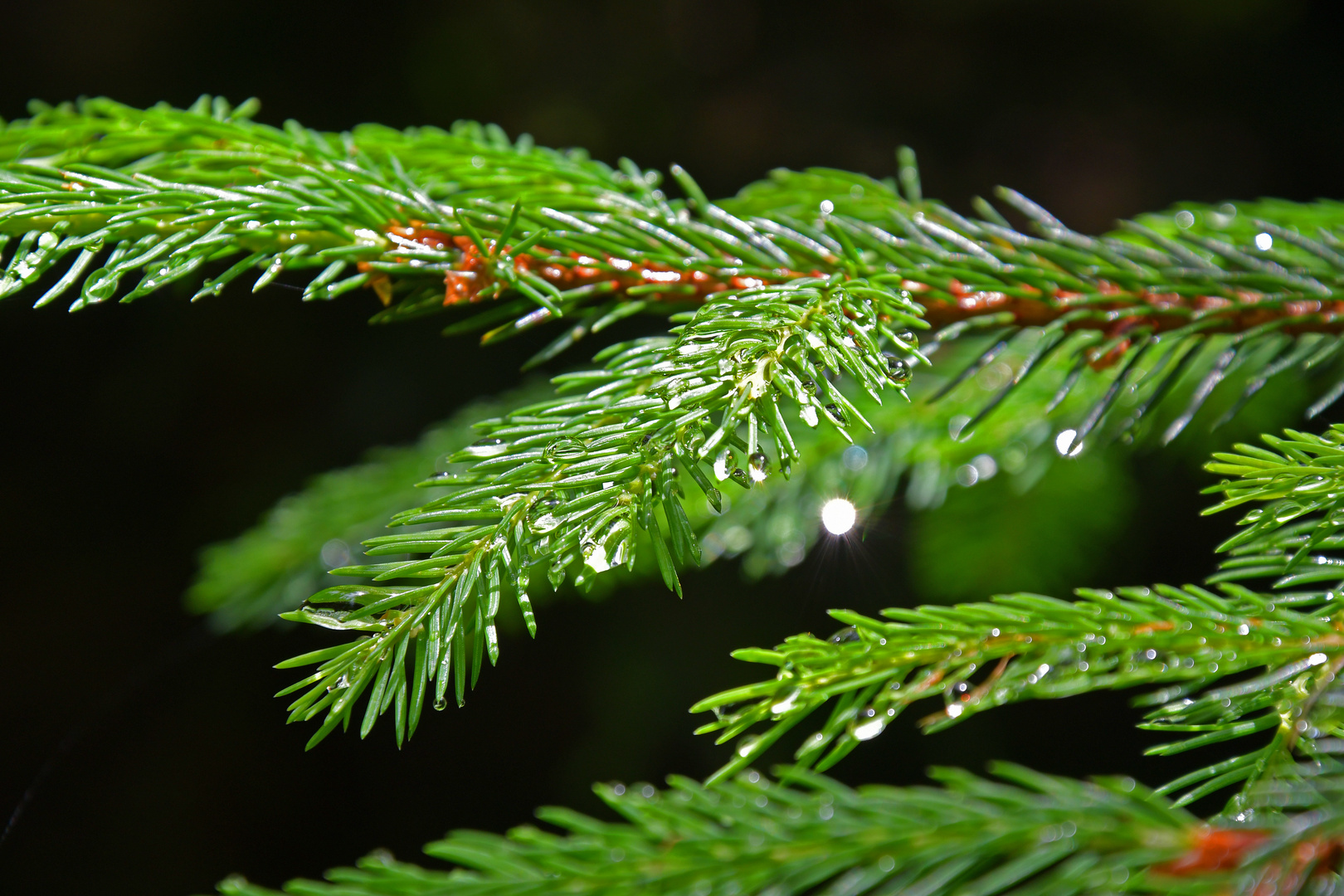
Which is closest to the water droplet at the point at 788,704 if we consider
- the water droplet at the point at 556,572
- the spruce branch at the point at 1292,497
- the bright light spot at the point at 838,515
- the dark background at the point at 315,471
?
the water droplet at the point at 556,572

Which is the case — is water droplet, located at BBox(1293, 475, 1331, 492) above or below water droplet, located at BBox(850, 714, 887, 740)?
above

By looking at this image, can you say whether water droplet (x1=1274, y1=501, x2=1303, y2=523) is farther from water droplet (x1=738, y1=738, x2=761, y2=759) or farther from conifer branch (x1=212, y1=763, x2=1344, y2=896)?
water droplet (x1=738, y1=738, x2=761, y2=759)

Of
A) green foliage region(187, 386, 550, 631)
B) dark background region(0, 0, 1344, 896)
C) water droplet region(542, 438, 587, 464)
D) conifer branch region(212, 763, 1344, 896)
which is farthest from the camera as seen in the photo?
dark background region(0, 0, 1344, 896)

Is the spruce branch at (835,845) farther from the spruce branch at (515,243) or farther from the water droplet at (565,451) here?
the spruce branch at (515,243)

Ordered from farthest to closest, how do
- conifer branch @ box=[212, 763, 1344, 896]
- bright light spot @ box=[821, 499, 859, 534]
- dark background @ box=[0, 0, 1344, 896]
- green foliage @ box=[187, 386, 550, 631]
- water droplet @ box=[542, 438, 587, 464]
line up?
dark background @ box=[0, 0, 1344, 896] → green foliage @ box=[187, 386, 550, 631] → bright light spot @ box=[821, 499, 859, 534] → water droplet @ box=[542, 438, 587, 464] → conifer branch @ box=[212, 763, 1344, 896]

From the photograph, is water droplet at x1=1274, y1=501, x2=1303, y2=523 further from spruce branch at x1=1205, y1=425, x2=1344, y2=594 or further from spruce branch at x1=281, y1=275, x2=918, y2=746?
spruce branch at x1=281, y1=275, x2=918, y2=746

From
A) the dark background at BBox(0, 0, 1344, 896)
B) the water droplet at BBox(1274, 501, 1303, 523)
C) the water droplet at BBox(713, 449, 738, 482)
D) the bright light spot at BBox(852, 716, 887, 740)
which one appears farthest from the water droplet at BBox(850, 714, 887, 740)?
the dark background at BBox(0, 0, 1344, 896)

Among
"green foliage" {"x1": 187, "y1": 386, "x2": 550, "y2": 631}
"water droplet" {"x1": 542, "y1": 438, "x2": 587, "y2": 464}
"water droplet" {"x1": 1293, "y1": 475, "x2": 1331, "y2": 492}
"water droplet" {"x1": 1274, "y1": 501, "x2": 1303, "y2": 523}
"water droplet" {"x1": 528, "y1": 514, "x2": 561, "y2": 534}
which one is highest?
"green foliage" {"x1": 187, "y1": 386, "x2": 550, "y2": 631}

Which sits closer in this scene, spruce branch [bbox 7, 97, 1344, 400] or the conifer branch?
the conifer branch

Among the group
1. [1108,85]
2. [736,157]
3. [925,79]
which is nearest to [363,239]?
[736,157]
